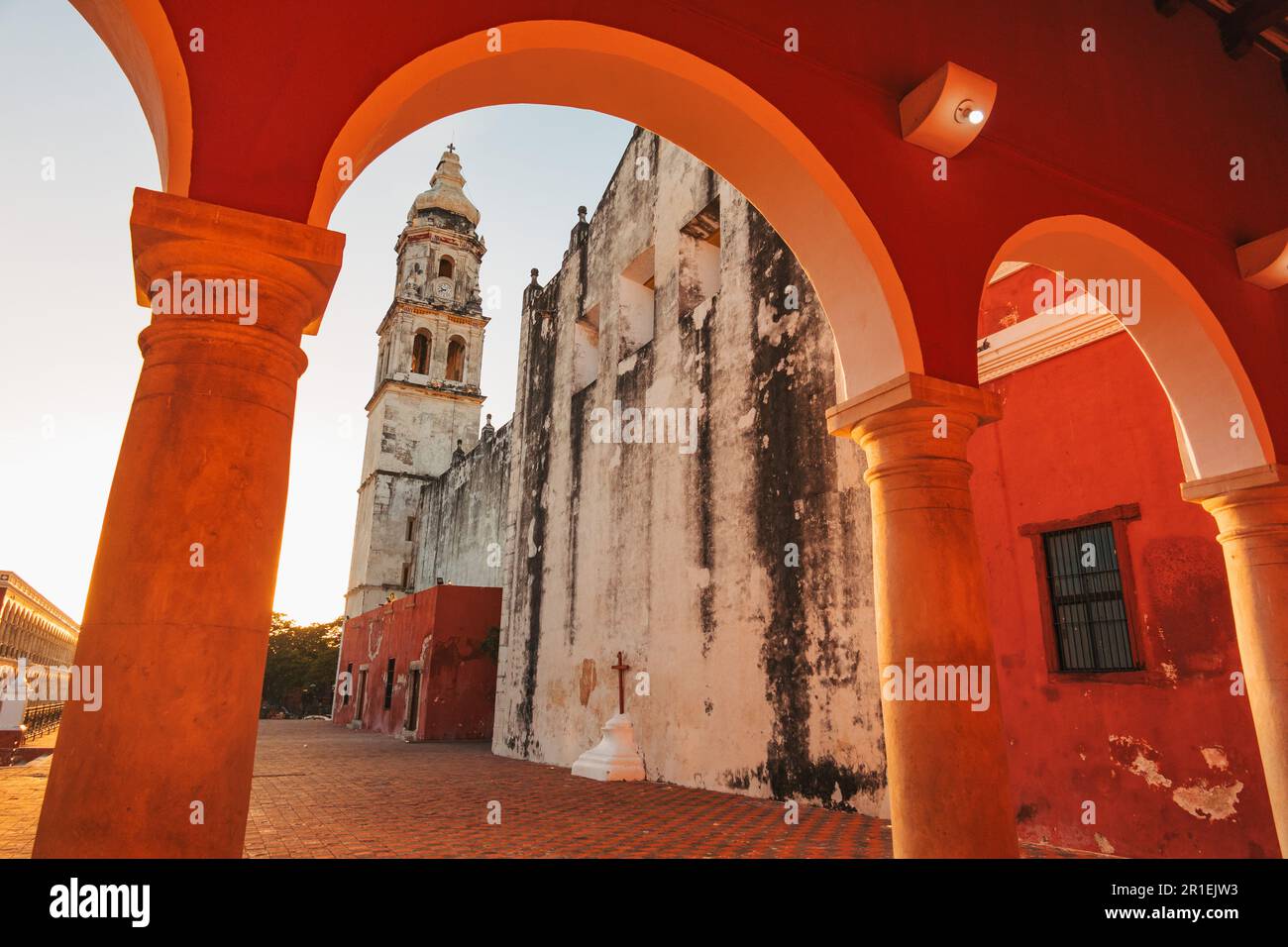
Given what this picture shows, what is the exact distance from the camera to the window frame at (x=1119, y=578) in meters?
6.09

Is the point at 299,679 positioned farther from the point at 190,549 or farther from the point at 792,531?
the point at 190,549

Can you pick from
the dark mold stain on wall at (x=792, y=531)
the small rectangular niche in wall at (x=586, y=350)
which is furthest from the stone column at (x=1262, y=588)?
the small rectangular niche in wall at (x=586, y=350)

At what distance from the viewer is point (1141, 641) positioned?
6.06 metres

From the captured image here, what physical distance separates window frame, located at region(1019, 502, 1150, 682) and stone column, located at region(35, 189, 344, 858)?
6.23m

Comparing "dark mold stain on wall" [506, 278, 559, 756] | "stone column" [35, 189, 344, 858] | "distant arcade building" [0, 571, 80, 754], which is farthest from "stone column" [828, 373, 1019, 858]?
"distant arcade building" [0, 571, 80, 754]

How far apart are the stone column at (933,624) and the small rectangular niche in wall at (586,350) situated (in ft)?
35.2

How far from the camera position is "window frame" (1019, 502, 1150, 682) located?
20.0 feet

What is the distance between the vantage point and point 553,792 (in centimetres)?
866

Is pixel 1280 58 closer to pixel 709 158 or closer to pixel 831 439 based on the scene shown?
pixel 831 439

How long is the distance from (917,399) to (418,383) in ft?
88.3

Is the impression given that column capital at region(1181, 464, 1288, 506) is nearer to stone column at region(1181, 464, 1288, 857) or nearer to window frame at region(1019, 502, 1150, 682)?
stone column at region(1181, 464, 1288, 857)

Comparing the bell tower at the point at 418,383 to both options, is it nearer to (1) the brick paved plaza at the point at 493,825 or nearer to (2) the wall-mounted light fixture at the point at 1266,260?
(1) the brick paved plaza at the point at 493,825
